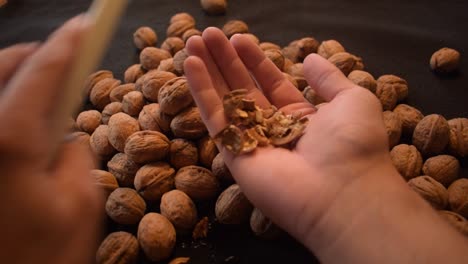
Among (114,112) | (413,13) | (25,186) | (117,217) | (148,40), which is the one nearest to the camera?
(25,186)

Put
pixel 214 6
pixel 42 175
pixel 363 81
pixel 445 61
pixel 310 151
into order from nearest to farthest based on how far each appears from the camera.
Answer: pixel 42 175, pixel 310 151, pixel 363 81, pixel 445 61, pixel 214 6

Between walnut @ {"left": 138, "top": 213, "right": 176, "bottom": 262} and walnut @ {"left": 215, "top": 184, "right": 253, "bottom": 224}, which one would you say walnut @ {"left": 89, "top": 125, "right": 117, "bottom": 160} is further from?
walnut @ {"left": 215, "top": 184, "right": 253, "bottom": 224}

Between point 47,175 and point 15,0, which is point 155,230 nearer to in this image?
point 47,175

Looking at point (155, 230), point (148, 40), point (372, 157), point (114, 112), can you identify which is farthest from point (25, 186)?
point (148, 40)

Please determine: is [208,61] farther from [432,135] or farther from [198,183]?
[432,135]

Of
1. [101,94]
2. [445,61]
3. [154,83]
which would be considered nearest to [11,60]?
[154,83]
